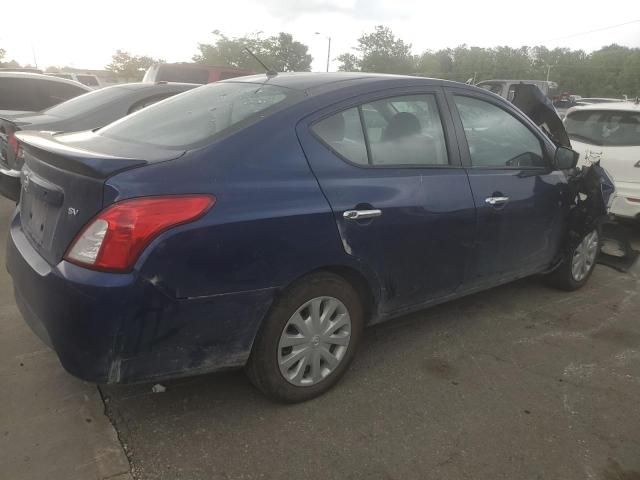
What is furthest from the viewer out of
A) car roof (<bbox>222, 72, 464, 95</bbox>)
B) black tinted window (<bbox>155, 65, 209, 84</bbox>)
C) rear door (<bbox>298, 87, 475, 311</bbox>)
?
black tinted window (<bbox>155, 65, 209, 84</bbox>)

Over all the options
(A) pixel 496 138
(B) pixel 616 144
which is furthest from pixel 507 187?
(B) pixel 616 144

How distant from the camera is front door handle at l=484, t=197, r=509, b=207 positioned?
10.8 feet

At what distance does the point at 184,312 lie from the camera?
85.3 inches

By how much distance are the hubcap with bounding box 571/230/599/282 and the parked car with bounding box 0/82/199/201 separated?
4.30 meters

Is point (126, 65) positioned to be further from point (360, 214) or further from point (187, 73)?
point (360, 214)

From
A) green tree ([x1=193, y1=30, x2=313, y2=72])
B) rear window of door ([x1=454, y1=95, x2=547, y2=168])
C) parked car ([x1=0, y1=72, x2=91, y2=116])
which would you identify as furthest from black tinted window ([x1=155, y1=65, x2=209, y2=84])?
green tree ([x1=193, y1=30, x2=313, y2=72])

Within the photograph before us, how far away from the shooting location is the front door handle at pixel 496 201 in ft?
10.8

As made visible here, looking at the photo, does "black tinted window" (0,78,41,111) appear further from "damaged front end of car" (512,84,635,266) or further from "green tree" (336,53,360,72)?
"green tree" (336,53,360,72)

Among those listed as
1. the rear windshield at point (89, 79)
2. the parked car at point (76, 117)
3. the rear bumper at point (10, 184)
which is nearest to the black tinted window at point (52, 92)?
the parked car at point (76, 117)

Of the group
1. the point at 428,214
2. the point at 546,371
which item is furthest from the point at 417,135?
the point at 546,371

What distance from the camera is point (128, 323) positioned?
208 centimetres

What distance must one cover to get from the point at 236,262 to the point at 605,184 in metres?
3.54

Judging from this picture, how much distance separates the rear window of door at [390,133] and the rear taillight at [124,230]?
87cm

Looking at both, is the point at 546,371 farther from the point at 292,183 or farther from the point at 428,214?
the point at 292,183
